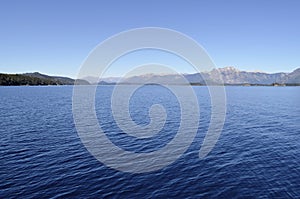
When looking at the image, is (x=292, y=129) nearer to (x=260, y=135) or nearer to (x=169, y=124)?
(x=260, y=135)

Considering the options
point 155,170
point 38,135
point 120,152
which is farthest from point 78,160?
point 38,135

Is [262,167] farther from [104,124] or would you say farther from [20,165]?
[104,124]

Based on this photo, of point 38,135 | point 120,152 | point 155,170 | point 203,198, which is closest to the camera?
point 203,198

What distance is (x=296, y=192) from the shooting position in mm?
26078

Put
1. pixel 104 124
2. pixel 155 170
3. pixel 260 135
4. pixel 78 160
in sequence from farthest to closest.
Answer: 1. pixel 104 124
2. pixel 260 135
3. pixel 78 160
4. pixel 155 170

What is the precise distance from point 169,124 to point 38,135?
29720 mm

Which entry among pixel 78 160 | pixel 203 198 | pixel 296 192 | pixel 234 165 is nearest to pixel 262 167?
pixel 234 165

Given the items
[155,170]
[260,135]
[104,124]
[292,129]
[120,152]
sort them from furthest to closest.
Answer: [104,124], [292,129], [260,135], [120,152], [155,170]

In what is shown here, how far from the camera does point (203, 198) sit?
80.7 feet

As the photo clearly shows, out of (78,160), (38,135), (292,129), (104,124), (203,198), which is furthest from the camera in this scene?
(104,124)

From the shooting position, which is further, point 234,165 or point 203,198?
point 234,165

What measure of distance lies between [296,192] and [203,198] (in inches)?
390

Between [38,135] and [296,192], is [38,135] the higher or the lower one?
the higher one

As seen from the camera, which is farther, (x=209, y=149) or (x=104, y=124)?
(x=104, y=124)
